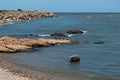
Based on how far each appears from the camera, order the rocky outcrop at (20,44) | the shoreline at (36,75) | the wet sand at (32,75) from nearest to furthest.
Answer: the wet sand at (32,75), the shoreline at (36,75), the rocky outcrop at (20,44)

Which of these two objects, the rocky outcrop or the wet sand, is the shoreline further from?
the rocky outcrop

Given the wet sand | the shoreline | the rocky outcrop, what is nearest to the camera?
the wet sand

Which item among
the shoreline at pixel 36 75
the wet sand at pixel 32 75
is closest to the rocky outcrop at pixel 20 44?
the wet sand at pixel 32 75

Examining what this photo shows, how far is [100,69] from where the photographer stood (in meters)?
35.4

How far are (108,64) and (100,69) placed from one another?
124 inches

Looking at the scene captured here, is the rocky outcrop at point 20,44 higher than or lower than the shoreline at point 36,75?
lower

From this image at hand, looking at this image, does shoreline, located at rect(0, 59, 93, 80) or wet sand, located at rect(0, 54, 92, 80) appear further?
shoreline, located at rect(0, 59, 93, 80)

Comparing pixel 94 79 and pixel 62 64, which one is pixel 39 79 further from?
pixel 62 64

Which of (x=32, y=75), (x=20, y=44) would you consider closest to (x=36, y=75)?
(x=32, y=75)

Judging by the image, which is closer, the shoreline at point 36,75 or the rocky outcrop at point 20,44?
the shoreline at point 36,75

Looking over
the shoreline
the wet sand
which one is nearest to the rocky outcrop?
the wet sand

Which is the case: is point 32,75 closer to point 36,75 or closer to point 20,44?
point 36,75

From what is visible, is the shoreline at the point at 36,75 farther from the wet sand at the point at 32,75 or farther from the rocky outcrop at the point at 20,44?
the rocky outcrop at the point at 20,44

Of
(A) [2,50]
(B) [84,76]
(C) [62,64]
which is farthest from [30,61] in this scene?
(B) [84,76]
